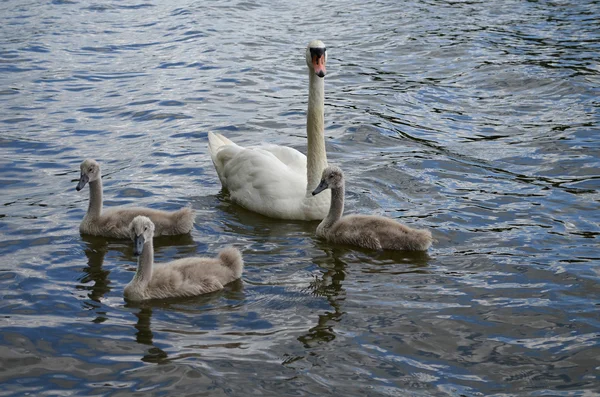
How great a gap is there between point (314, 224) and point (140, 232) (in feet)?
8.84

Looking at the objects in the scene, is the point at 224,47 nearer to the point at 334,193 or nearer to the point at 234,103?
the point at 234,103

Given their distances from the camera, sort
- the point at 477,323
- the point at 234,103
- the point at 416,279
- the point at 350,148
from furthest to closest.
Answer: the point at 234,103, the point at 350,148, the point at 416,279, the point at 477,323

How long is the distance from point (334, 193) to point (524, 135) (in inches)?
184

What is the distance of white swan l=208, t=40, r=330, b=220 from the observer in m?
10.1

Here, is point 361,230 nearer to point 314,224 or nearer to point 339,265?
point 339,265

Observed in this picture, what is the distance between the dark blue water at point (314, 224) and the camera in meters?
7.01

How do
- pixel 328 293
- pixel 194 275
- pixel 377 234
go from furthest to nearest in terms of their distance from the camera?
1. pixel 377 234
2. pixel 328 293
3. pixel 194 275

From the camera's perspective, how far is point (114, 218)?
9562 millimetres

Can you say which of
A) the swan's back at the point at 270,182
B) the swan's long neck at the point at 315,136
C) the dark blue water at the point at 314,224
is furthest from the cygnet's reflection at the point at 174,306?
the swan's long neck at the point at 315,136

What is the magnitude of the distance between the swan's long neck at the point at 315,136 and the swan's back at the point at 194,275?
1981mm

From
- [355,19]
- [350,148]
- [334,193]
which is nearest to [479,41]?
[355,19]

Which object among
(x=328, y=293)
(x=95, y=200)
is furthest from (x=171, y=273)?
(x=95, y=200)

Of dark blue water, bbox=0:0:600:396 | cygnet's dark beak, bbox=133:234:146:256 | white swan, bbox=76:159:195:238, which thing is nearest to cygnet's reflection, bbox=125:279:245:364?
dark blue water, bbox=0:0:600:396

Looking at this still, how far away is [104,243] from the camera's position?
9.52m
